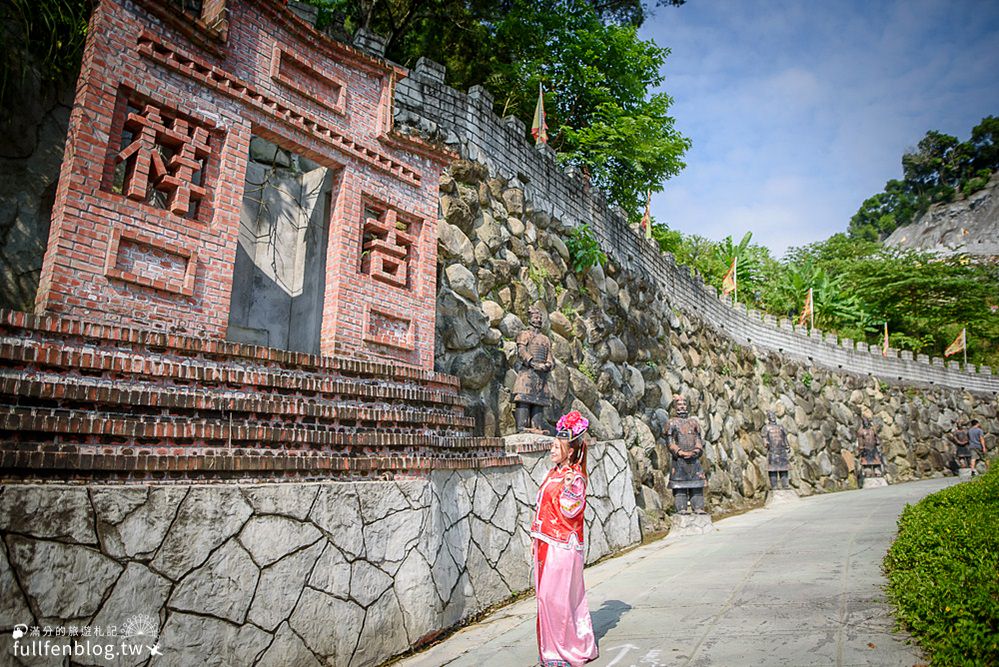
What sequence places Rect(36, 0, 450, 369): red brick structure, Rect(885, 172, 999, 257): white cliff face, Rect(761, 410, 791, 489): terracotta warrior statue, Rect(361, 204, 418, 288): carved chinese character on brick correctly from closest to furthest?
Rect(36, 0, 450, 369): red brick structure → Rect(361, 204, 418, 288): carved chinese character on brick → Rect(761, 410, 791, 489): terracotta warrior statue → Rect(885, 172, 999, 257): white cliff face

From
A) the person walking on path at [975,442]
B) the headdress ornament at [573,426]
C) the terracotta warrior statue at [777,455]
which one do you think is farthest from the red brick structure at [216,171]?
the person walking on path at [975,442]

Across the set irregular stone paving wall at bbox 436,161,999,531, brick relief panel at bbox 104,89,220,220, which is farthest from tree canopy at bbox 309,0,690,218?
brick relief panel at bbox 104,89,220,220

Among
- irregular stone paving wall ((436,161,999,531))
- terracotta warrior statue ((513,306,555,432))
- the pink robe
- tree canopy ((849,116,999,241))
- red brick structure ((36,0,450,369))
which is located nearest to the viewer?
the pink robe

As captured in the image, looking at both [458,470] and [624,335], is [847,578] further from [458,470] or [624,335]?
[624,335]

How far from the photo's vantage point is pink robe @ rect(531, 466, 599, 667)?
4.31 m

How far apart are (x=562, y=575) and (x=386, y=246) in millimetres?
3749

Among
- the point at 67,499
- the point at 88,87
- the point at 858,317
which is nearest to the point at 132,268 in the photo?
the point at 88,87

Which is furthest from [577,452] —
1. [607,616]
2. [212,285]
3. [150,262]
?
[150,262]

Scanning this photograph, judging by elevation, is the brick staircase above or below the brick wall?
below

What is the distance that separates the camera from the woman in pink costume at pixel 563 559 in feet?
14.2

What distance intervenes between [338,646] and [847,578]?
4455mm

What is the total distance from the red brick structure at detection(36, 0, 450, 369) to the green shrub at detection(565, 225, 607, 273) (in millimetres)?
4585

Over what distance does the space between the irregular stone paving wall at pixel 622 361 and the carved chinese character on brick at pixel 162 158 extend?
136 inches

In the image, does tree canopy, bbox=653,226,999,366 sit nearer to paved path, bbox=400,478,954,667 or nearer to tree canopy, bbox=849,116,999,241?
paved path, bbox=400,478,954,667
